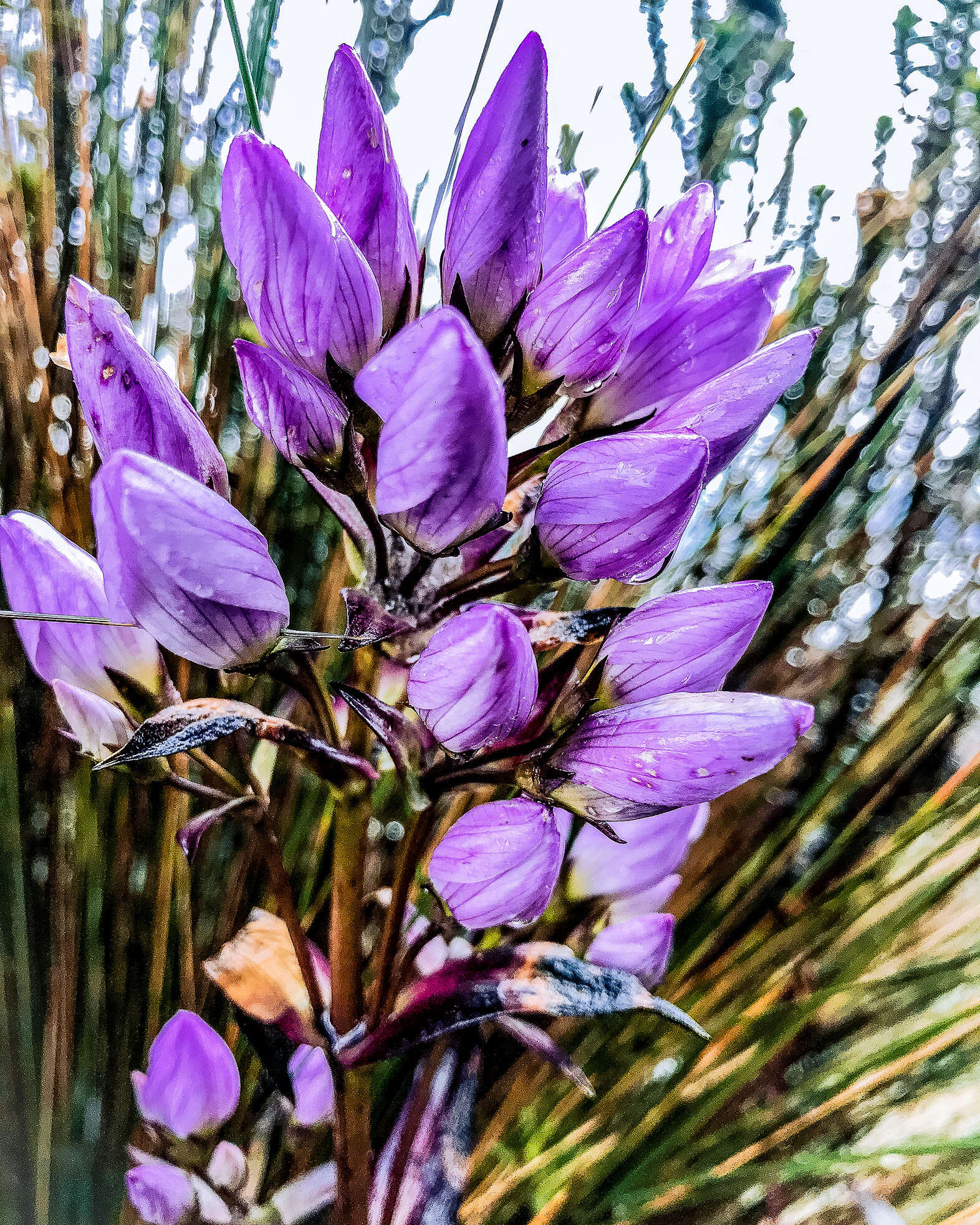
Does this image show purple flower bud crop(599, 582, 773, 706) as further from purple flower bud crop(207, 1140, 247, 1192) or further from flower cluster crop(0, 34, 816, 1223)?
purple flower bud crop(207, 1140, 247, 1192)

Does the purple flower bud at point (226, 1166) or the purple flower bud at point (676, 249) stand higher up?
the purple flower bud at point (676, 249)

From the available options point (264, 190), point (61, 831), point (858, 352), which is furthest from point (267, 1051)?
point (858, 352)

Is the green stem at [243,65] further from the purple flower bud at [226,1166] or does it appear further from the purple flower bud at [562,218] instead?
the purple flower bud at [226,1166]

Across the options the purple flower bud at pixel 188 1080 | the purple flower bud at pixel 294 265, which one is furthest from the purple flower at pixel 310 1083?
the purple flower bud at pixel 294 265

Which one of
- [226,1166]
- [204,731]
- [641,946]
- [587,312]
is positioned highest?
[587,312]

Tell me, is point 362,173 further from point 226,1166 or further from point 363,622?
point 226,1166

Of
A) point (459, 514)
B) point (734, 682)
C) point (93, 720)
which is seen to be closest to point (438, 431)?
point (459, 514)
